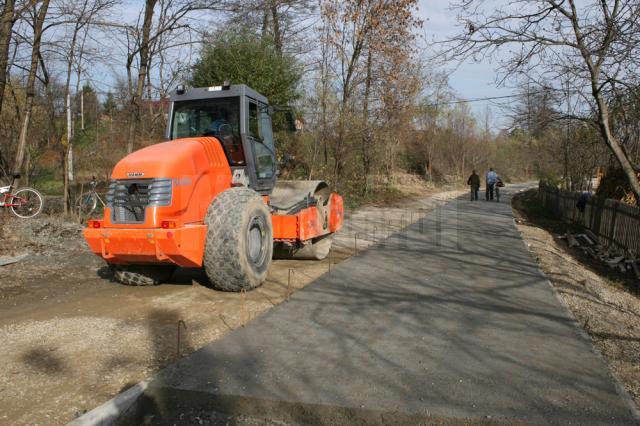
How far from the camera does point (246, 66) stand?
16.6 meters

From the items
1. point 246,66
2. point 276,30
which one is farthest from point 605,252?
point 276,30

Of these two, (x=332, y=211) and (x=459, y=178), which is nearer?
(x=332, y=211)

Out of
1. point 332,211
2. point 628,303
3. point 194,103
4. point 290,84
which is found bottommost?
point 628,303

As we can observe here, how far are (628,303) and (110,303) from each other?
7.00 metres

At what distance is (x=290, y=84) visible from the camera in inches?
695

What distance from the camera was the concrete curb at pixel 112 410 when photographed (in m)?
3.37

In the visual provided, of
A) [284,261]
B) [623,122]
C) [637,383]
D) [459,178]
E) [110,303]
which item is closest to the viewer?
[637,383]

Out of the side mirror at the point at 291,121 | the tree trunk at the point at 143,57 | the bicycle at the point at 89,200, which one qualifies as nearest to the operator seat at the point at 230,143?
the side mirror at the point at 291,121

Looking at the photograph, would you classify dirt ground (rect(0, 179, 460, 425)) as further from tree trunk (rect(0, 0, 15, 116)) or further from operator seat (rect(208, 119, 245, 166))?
tree trunk (rect(0, 0, 15, 116))

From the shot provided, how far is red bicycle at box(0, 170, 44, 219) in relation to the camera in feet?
37.8

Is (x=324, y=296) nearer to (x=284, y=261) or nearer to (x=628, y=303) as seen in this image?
(x=284, y=261)

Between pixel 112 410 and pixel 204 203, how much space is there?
3.47m

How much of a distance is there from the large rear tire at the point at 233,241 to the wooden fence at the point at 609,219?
8.77 metres

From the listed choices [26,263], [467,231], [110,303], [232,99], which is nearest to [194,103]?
[232,99]
